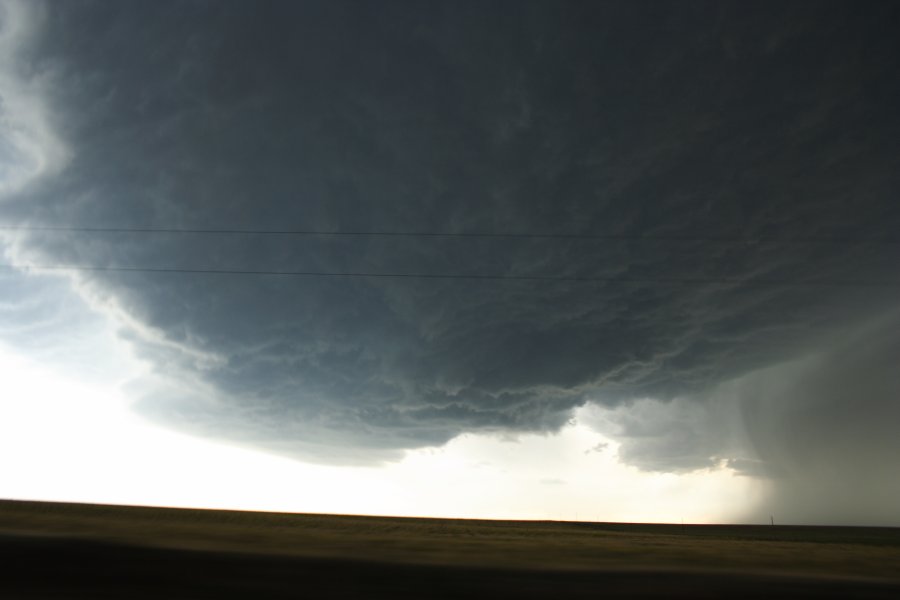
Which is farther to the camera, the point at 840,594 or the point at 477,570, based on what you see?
the point at 477,570

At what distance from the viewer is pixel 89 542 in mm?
13273

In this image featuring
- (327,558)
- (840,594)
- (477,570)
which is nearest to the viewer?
(840,594)

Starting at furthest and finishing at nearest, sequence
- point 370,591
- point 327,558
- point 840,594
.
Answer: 1. point 327,558
2. point 840,594
3. point 370,591

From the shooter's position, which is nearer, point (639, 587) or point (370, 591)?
point (370, 591)

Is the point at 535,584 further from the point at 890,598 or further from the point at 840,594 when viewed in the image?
the point at 890,598

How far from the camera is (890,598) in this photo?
1088 cm

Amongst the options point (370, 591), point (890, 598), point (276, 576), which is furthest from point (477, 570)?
point (890, 598)

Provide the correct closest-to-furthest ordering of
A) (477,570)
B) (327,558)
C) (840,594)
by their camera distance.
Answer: (840,594) < (477,570) < (327,558)

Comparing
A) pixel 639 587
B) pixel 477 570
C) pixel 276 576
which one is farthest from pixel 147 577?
pixel 639 587

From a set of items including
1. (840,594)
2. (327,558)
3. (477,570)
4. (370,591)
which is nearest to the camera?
(370,591)

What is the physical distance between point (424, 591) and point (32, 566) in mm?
8119

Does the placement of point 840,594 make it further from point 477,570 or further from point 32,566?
point 32,566

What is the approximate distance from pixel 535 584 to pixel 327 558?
5429 mm

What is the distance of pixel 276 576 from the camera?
36.7 ft
